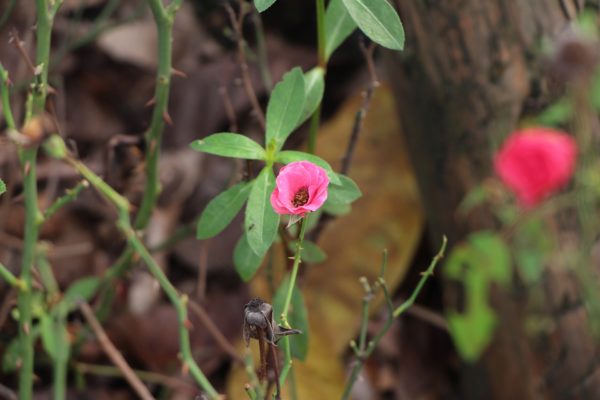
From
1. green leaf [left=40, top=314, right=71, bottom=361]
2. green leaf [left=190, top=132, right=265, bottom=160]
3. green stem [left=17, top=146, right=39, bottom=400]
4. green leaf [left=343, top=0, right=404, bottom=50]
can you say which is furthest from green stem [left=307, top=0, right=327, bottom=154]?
green leaf [left=40, top=314, right=71, bottom=361]

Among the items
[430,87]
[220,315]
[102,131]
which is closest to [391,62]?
[430,87]

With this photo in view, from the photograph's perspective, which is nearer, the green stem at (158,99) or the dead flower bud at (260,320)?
the dead flower bud at (260,320)

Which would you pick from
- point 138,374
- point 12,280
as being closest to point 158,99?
point 12,280

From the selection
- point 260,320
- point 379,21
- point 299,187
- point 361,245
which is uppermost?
point 379,21

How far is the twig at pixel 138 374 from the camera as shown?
1.90 meters

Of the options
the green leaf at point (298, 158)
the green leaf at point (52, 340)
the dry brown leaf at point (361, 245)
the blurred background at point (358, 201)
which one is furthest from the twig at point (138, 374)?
the green leaf at point (298, 158)

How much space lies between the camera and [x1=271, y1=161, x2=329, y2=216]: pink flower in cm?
91

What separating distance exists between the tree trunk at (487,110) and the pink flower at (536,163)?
135 millimetres

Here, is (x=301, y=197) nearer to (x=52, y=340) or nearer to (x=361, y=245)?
(x=52, y=340)

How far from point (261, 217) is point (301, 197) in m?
0.06

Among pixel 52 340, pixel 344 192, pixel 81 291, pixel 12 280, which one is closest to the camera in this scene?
pixel 344 192

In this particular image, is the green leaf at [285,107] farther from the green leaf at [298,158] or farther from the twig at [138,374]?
the twig at [138,374]

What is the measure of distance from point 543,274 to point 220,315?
83 cm

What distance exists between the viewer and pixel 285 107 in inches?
43.2
